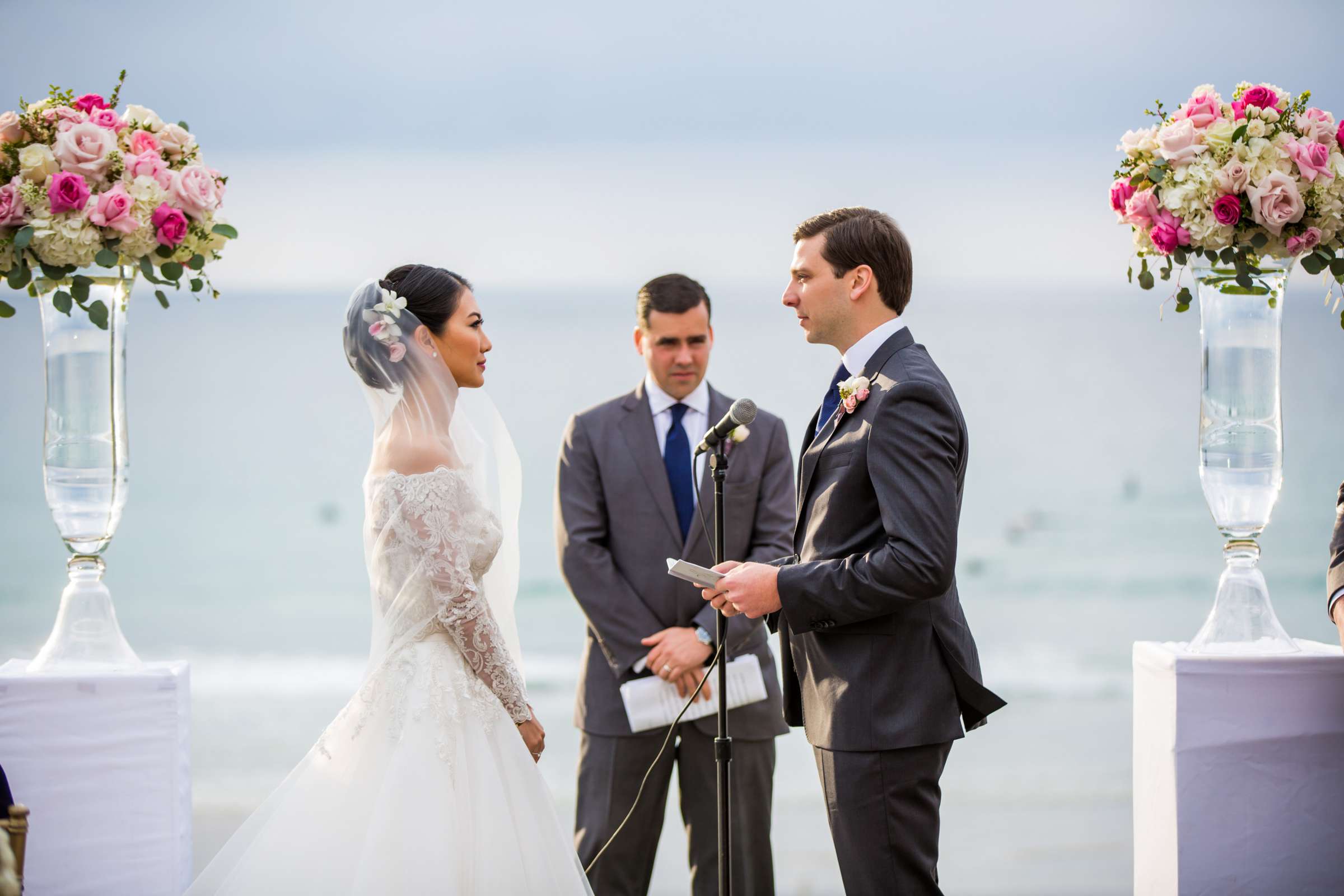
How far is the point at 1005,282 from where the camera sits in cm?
1091

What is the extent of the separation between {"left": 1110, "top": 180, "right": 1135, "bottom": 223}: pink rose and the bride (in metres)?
1.40

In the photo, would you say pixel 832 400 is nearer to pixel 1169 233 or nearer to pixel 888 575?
pixel 888 575

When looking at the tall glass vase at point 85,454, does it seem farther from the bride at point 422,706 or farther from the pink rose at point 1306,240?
the pink rose at point 1306,240

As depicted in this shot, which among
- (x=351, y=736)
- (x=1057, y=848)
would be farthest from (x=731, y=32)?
(x=351, y=736)

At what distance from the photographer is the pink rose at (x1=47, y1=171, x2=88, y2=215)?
2.42 m

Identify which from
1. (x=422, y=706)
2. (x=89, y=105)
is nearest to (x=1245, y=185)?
(x=422, y=706)

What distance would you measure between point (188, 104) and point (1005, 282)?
267 inches

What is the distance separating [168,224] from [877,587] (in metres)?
1.58

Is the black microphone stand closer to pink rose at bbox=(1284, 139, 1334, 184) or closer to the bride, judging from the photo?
the bride

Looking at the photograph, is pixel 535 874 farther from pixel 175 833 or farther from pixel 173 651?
pixel 173 651

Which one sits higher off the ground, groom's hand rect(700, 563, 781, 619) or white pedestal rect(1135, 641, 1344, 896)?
groom's hand rect(700, 563, 781, 619)

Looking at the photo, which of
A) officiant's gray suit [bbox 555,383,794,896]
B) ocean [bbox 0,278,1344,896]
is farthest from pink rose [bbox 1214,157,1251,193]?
ocean [bbox 0,278,1344,896]

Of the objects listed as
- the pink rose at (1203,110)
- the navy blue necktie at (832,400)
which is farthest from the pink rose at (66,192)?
the pink rose at (1203,110)

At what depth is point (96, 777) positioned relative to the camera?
2.49 m
